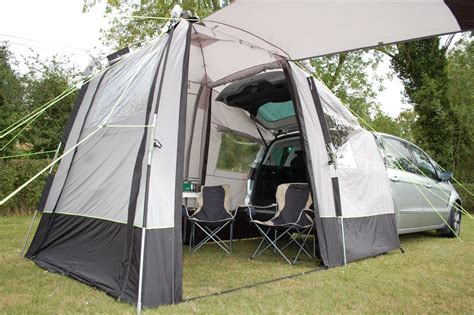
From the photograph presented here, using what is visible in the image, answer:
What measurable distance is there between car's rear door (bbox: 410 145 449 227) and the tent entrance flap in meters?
2.04

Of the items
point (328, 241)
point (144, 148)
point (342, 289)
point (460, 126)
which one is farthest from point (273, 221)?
point (460, 126)

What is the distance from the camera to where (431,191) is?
649 cm

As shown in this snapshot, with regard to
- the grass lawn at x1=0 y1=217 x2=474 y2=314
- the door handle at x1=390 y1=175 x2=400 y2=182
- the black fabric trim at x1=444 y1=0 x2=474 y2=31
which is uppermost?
the black fabric trim at x1=444 y1=0 x2=474 y2=31

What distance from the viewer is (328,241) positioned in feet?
14.8

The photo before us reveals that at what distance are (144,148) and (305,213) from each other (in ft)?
6.93

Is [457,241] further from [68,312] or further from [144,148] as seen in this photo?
[68,312]

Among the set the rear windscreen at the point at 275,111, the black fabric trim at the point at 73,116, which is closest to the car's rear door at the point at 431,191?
the rear windscreen at the point at 275,111

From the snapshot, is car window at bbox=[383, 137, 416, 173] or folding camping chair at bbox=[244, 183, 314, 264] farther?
car window at bbox=[383, 137, 416, 173]

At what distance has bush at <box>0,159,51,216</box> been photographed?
8203 mm

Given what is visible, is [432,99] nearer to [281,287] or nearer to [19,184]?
[281,287]

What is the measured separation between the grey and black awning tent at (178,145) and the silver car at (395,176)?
17.3 inches

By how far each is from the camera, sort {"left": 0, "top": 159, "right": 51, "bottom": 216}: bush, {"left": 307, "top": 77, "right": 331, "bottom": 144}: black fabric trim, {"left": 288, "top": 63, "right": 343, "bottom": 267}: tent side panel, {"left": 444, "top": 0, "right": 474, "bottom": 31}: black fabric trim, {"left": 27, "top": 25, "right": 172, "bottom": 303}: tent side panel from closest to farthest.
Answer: {"left": 444, "top": 0, "right": 474, "bottom": 31}: black fabric trim < {"left": 27, "top": 25, "right": 172, "bottom": 303}: tent side panel < {"left": 288, "top": 63, "right": 343, "bottom": 267}: tent side panel < {"left": 307, "top": 77, "right": 331, "bottom": 144}: black fabric trim < {"left": 0, "top": 159, "right": 51, "bottom": 216}: bush

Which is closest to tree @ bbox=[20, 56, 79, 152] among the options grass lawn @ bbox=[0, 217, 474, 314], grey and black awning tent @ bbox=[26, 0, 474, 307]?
grass lawn @ bbox=[0, 217, 474, 314]

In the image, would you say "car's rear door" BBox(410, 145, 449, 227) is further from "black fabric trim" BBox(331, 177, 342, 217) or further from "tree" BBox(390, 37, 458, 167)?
"tree" BBox(390, 37, 458, 167)
